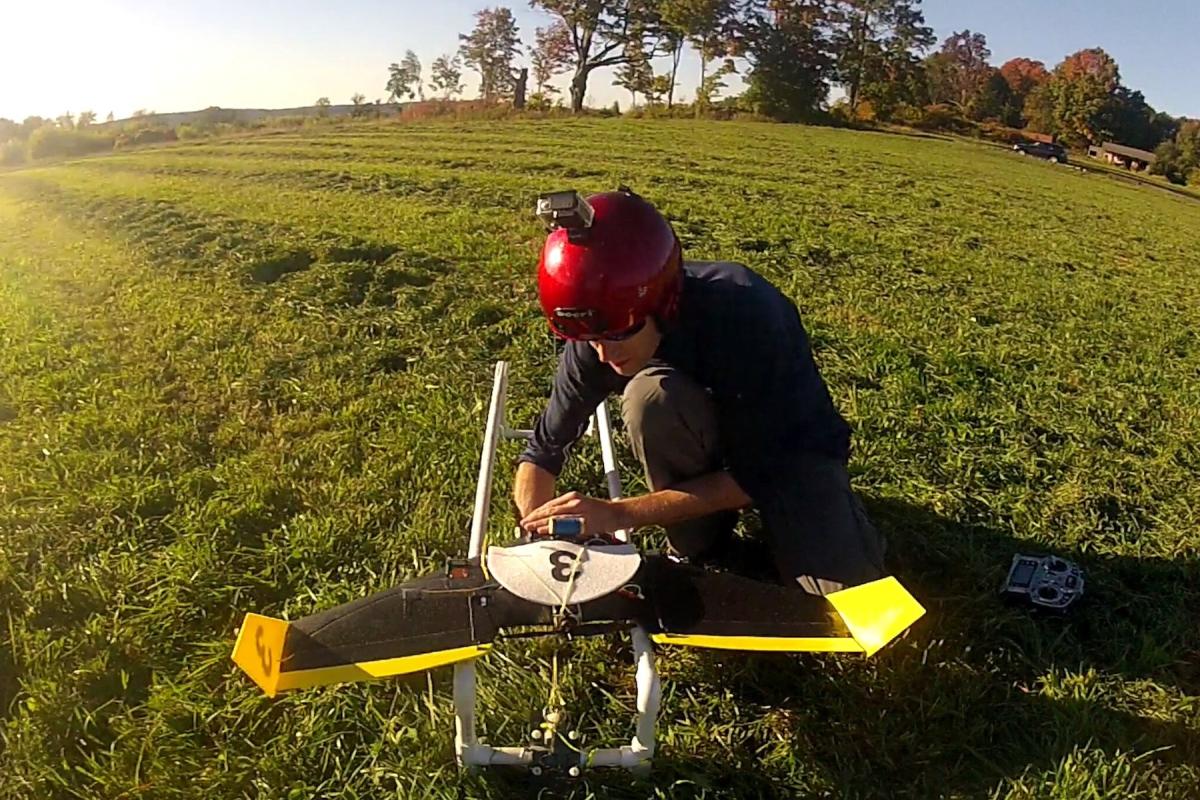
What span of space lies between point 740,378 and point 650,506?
0.44m

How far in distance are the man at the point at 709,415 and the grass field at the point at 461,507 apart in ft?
1.35

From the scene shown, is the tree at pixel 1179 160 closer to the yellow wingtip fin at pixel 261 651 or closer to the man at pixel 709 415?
the man at pixel 709 415

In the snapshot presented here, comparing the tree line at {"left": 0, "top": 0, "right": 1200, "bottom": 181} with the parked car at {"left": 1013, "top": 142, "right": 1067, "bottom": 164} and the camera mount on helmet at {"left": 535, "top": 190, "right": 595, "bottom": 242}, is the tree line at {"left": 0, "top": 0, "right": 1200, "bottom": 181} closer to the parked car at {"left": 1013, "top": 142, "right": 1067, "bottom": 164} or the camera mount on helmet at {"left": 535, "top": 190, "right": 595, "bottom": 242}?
the parked car at {"left": 1013, "top": 142, "right": 1067, "bottom": 164}

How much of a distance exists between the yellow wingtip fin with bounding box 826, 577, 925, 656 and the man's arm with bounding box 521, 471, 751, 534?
501 mm

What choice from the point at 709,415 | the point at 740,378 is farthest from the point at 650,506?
the point at 740,378

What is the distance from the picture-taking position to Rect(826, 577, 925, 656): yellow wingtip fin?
2.02 meters

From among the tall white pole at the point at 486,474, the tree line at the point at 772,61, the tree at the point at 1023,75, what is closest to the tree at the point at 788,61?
the tree line at the point at 772,61

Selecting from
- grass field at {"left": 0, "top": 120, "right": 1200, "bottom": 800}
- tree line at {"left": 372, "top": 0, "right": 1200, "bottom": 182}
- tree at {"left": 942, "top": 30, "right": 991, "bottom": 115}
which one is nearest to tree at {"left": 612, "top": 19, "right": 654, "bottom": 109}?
tree line at {"left": 372, "top": 0, "right": 1200, "bottom": 182}

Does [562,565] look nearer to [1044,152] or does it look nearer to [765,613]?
[765,613]

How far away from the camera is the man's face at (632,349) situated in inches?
92.1

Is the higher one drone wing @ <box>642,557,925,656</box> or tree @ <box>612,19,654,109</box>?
tree @ <box>612,19,654,109</box>

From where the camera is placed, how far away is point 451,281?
677cm

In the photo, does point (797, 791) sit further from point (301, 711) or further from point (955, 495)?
point (955, 495)

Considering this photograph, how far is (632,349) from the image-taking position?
7.80 feet
